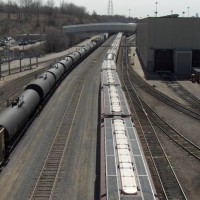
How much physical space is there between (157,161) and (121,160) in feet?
25.8

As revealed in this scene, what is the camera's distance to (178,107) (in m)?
43.8

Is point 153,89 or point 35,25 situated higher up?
point 35,25

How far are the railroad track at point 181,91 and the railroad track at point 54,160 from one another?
47.4 feet

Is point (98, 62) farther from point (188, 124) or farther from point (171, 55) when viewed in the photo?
point (188, 124)

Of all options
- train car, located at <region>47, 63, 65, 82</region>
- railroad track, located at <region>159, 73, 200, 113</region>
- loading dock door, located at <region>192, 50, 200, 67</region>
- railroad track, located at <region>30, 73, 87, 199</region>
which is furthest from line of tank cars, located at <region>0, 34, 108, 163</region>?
loading dock door, located at <region>192, 50, 200, 67</region>

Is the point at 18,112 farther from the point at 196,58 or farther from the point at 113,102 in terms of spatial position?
the point at 196,58

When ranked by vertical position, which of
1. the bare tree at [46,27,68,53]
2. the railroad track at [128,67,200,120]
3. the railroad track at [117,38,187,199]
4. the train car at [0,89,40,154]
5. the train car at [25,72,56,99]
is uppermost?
the bare tree at [46,27,68,53]

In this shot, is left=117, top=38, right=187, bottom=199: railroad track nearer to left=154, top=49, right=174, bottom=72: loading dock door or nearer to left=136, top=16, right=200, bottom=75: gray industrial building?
left=136, top=16, right=200, bottom=75: gray industrial building

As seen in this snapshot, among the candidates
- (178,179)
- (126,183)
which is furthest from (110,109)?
(126,183)

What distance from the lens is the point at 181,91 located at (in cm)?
5334

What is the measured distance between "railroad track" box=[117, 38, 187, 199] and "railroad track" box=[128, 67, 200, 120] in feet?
13.1

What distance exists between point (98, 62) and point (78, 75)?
21.1 metres

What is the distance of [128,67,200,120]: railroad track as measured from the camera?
136 ft

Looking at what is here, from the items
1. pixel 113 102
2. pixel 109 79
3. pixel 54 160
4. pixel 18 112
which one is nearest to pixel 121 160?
pixel 54 160
